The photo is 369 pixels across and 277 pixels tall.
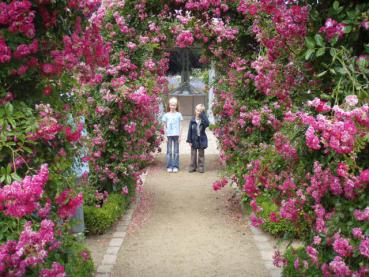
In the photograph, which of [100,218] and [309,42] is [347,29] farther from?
[100,218]

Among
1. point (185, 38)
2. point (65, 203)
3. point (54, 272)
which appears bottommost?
point (54, 272)

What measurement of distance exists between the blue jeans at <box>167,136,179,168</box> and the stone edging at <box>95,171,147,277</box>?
3162 millimetres

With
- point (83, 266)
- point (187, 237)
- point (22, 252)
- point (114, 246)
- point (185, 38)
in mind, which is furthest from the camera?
point (185, 38)

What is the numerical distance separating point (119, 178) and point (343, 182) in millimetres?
5253

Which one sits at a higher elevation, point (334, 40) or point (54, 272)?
point (334, 40)

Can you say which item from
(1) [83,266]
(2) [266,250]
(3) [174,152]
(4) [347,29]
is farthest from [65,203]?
(3) [174,152]

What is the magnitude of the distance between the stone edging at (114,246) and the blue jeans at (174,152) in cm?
316

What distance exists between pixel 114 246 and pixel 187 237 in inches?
37.4

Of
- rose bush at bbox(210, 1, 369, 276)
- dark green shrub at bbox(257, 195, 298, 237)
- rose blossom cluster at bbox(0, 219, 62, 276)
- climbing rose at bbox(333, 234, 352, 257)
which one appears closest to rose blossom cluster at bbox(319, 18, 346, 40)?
rose bush at bbox(210, 1, 369, 276)

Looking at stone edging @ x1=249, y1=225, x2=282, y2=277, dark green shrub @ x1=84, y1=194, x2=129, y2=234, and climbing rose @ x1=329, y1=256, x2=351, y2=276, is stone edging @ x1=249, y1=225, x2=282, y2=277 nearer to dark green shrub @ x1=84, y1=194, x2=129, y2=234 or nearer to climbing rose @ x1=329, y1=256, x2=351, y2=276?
dark green shrub @ x1=84, y1=194, x2=129, y2=234

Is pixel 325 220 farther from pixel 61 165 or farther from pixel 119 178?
pixel 119 178

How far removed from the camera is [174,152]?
11.1 meters

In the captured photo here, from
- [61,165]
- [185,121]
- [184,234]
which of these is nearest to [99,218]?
[184,234]

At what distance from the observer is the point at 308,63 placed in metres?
3.17
